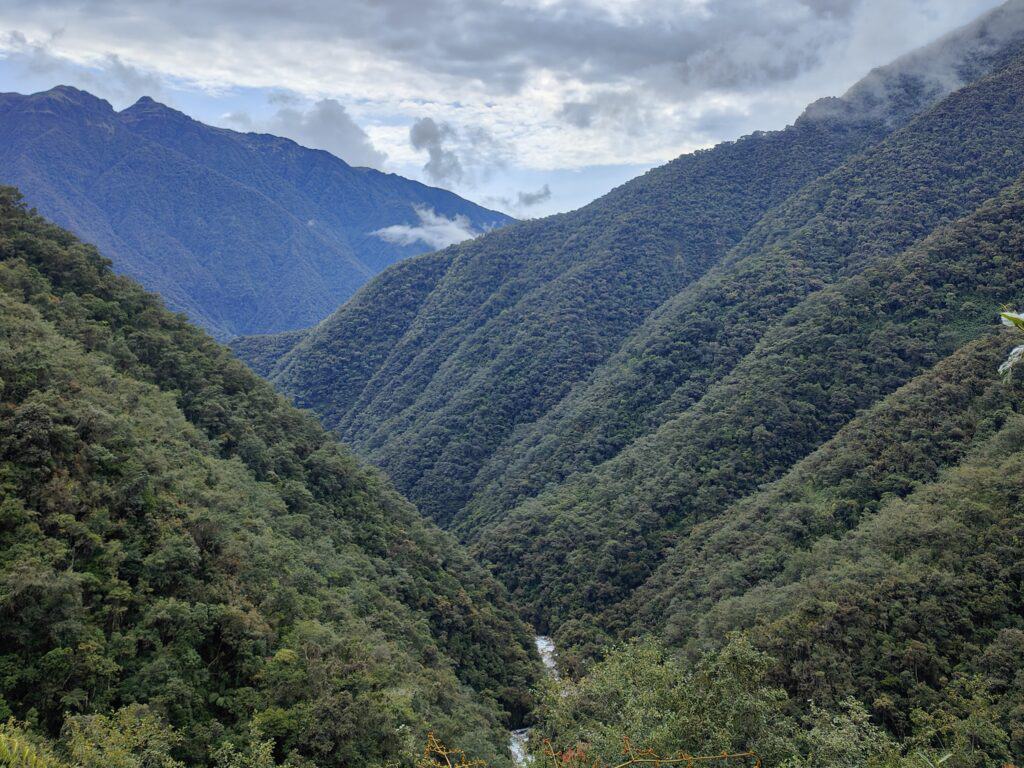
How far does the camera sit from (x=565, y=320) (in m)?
116

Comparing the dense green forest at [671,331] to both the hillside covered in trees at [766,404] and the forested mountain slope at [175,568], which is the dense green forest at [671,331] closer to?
the hillside covered in trees at [766,404]

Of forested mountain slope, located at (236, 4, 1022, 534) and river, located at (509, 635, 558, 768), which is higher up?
forested mountain slope, located at (236, 4, 1022, 534)

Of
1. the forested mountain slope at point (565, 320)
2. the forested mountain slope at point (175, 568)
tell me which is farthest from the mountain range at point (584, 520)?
the forested mountain slope at point (565, 320)

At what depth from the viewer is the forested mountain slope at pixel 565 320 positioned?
88938 mm

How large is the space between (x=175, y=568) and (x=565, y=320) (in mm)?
96936

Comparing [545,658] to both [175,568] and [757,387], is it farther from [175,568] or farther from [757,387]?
[175,568]

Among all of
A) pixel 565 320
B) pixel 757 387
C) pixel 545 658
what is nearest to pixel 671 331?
pixel 757 387

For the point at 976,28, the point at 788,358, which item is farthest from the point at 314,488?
the point at 976,28

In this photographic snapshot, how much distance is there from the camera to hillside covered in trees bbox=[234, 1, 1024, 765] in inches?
1288

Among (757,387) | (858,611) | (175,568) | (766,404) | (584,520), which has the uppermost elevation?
(175,568)

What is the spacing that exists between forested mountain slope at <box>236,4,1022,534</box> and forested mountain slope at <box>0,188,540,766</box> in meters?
44.8

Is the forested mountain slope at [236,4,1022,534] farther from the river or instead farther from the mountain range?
the river

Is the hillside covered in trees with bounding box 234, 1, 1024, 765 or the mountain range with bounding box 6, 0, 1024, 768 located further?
the hillside covered in trees with bounding box 234, 1, 1024, 765

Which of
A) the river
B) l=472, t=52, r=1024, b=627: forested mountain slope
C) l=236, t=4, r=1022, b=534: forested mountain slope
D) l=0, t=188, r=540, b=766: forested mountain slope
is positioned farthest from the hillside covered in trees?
l=0, t=188, r=540, b=766: forested mountain slope
